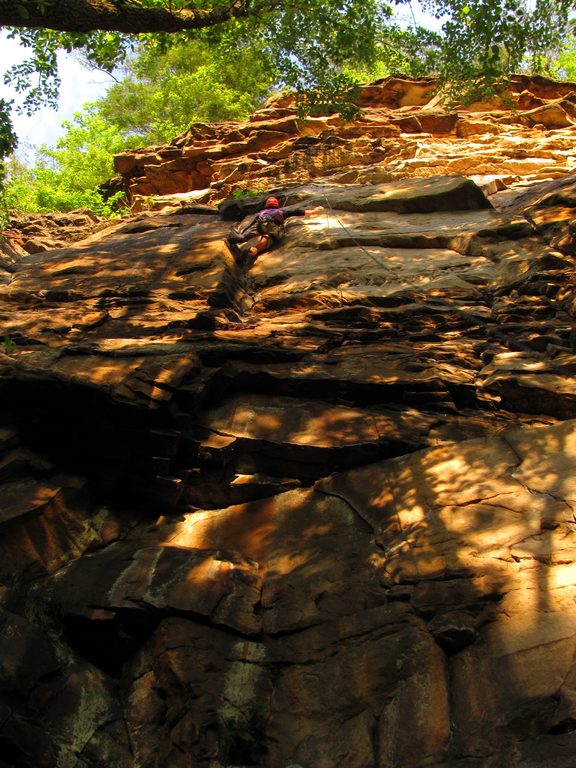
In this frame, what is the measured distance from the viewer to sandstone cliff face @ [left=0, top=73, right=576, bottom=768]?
4281 millimetres

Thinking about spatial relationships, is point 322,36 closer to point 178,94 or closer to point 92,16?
point 92,16

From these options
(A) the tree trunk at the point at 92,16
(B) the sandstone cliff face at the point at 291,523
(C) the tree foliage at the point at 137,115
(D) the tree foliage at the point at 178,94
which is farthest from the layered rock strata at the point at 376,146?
(B) the sandstone cliff face at the point at 291,523

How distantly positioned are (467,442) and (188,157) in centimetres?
1527

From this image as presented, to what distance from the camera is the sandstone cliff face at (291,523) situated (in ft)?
14.0

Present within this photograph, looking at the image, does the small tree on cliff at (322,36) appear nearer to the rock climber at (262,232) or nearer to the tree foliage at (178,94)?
the rock climber at (262,232)

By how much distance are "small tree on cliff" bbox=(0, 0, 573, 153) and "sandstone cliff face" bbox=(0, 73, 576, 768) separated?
4.78 m

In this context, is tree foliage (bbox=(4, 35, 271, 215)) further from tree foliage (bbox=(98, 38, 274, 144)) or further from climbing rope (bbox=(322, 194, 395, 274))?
climbing rope (bbox=(322, 194, 395, 274))

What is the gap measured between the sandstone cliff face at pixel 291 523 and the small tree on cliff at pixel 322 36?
15.7 ft

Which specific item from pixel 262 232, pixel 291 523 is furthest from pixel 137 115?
pixel 291 523

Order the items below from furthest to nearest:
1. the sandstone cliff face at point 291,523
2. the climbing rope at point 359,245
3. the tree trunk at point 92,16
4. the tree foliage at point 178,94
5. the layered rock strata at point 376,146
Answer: the tree foliage at point 178,94 < the layered rock strata at point 376,146 < the climbing rope at point 359,245 < the tree trunk at point 92,16 < the sandstone cliff face at point 291,523

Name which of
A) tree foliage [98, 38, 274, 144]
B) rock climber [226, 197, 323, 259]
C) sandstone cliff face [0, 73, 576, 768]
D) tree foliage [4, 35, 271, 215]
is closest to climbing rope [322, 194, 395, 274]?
sandstone cliff face [0, 73, 576, 768]

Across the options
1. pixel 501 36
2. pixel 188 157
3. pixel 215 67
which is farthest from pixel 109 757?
pixel 215 67

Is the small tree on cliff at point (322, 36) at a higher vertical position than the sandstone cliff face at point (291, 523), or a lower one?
higher

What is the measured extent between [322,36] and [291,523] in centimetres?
1146
